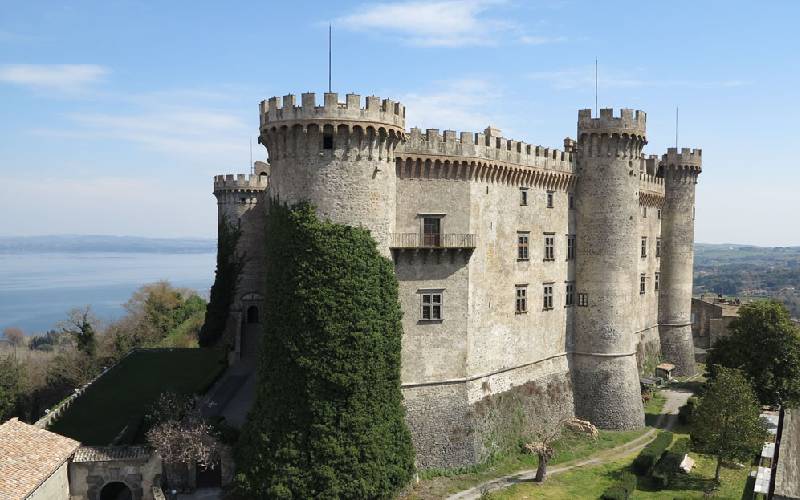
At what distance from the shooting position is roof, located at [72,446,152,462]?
3038cm

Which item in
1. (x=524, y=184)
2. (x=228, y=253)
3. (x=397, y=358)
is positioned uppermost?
(x=524, y=184)

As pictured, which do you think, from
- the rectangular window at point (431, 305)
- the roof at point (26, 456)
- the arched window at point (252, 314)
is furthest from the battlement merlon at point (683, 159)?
the roof at point (26, 456)

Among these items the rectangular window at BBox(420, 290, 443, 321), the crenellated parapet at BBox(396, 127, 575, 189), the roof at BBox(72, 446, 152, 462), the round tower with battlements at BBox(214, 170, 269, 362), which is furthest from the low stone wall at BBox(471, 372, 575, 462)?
the round tower with battlements at BBox(214, 170, 269, 362)

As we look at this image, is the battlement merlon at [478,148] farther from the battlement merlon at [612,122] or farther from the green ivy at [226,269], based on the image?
the green ivy at [226,269]

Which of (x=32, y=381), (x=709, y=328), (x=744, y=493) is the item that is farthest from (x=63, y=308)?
(x=744, y=493)

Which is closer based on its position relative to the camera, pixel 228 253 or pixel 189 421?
pixel 189 421

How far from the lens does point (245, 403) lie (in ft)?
127

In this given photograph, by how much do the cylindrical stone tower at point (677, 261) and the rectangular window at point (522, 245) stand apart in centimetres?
2092

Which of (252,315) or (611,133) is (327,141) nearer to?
(611,133)

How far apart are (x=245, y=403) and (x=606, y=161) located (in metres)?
27.2

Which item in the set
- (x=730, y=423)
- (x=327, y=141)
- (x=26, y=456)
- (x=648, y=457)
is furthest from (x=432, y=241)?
(x=26, y=456)

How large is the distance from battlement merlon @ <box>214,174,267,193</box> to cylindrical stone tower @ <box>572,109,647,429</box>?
2267 centimetres

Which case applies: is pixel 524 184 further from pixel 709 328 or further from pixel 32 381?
pixel 32 381

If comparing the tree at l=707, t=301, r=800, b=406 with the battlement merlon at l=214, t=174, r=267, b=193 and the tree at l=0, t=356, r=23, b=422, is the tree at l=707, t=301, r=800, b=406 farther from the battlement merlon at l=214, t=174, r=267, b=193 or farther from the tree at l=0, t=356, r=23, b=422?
the tree at l=0, t=356, r=23, b=422
